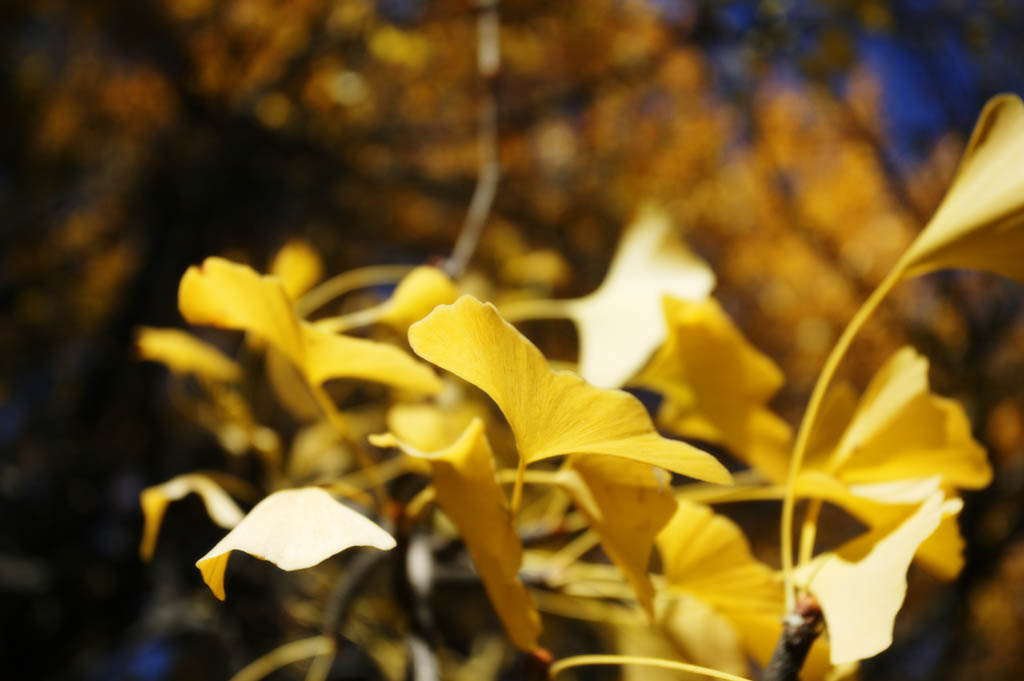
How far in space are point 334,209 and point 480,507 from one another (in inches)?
57.1

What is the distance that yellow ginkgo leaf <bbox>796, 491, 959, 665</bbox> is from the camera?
0.50 ft

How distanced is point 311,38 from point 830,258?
3.26 ft

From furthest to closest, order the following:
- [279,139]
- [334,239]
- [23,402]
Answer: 1. [23,402]
2. [334,239]
3. [279,139]

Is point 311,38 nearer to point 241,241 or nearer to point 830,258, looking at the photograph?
point 241,241

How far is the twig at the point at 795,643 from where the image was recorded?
0.17m

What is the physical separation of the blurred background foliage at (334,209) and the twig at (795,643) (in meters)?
0.34

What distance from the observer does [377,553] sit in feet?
0.85

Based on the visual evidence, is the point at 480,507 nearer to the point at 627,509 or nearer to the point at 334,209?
the point at 627,509

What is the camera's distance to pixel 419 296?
22 centimetres

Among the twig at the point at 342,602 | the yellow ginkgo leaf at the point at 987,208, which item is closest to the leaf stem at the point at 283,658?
the twig at the point at 342,602

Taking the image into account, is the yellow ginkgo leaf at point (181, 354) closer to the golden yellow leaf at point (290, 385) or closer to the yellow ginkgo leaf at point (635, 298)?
the golden yellow leaf at point (290, 385)

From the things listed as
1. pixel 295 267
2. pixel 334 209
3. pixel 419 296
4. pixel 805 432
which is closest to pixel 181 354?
pixel 295 267

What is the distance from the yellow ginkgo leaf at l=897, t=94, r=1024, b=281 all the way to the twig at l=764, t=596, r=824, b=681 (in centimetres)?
10

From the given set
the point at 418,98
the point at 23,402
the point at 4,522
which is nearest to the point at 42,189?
the point at 23,402
